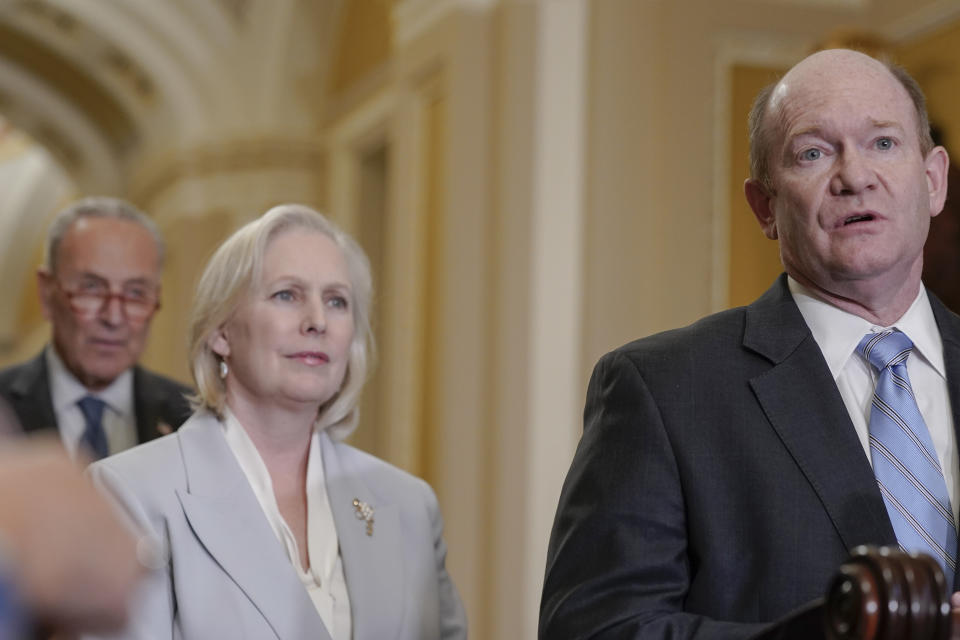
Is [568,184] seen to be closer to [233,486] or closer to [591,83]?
[591,83]

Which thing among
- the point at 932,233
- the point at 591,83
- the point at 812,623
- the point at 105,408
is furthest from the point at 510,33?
the point at 812,623

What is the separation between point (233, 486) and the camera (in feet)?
10.3

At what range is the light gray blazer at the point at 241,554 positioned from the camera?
294cm

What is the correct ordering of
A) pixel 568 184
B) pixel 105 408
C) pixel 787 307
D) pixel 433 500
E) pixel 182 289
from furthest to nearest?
pixel 182 289, pixel 568 184, pixel 105 408, pixel 433 500, pixel 787 307

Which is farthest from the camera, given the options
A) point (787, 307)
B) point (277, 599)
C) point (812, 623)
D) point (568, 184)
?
point (568, 184)

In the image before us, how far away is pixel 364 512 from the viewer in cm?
332

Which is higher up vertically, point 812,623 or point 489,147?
point 489,147

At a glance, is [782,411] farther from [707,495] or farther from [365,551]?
[365,551]

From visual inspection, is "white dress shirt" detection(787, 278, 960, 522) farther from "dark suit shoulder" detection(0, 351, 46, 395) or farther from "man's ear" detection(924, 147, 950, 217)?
"dark suit shoulder" detection(0, 351, 46, 395)

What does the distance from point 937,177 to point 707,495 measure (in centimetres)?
86

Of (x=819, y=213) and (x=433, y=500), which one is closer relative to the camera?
(x=819, y=213)

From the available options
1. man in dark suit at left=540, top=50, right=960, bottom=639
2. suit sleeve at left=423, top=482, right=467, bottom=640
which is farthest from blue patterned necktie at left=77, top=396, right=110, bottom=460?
man in dark suit at left=540, top=50, right=960, bottom=639

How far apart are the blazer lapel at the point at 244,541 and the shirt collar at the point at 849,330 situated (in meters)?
1.29

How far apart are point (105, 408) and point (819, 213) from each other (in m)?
2.58
